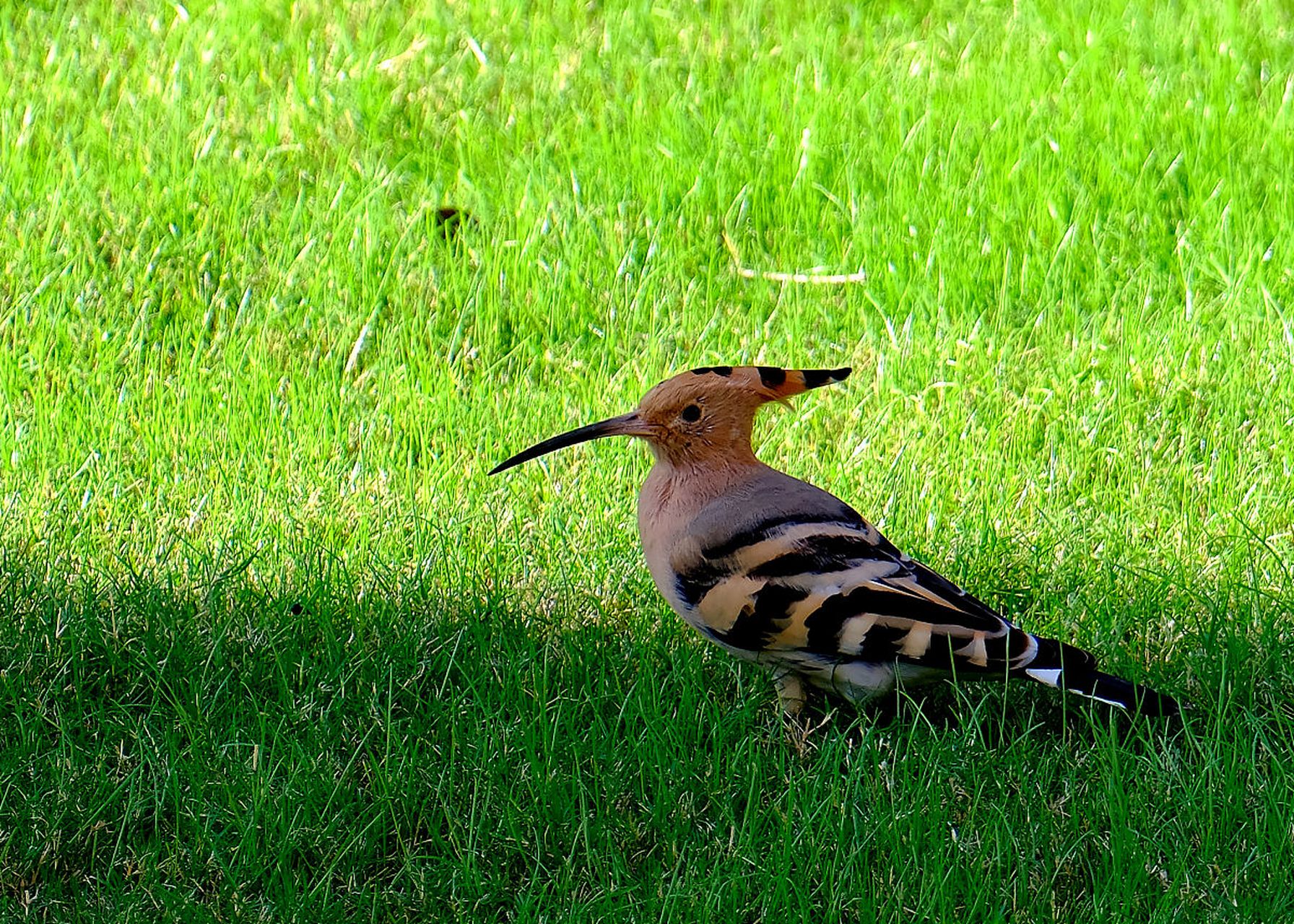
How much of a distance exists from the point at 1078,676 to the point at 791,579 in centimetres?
60

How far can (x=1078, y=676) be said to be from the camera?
11.0ft

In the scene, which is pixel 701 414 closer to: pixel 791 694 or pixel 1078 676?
pixel 791 694

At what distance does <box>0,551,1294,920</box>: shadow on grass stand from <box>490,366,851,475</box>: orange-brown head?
0.48 m

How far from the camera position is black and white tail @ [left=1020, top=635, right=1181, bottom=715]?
3.32m

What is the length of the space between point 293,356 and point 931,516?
6.47 feet

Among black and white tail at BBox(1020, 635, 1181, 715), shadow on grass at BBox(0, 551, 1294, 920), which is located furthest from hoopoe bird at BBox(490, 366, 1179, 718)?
shadow on grass at BBox(0, 551, 1294, 920)

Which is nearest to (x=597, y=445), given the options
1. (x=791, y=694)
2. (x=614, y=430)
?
(x=614, y=430)

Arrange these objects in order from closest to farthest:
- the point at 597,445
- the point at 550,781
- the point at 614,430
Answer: the point at 550,781
the point at 614,430
the point at 597,445

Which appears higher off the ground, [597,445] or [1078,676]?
[1078,676]

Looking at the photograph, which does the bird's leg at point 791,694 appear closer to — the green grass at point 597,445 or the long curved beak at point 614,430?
the green grass at point 597,445

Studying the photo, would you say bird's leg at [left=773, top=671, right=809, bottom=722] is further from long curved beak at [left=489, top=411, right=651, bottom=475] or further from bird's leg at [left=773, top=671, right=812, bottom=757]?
long curved beak at [left=489, top=411, right=651, bottom=475]

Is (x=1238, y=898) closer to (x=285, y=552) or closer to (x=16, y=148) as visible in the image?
(x=285, y=552)

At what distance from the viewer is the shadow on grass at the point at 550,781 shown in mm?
3041

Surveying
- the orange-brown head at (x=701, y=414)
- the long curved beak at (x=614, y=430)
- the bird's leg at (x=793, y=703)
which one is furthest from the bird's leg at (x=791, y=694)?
the long curved beak at (x=614, y=430)
